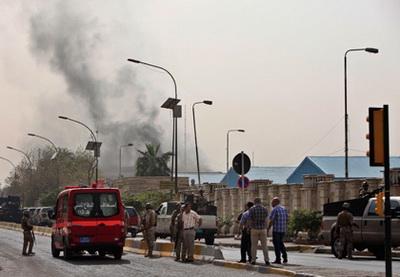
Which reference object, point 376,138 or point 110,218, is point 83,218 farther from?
point 376,138

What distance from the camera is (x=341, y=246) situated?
2934 centimetres

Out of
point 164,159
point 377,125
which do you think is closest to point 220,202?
point 377,125

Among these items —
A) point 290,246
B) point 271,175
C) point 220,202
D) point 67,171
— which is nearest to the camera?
point 290,246

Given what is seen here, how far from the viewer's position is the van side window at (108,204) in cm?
2919

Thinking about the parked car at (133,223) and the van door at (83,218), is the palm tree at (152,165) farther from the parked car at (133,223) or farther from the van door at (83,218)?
the van door at (83,218)

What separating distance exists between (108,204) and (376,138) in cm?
1578

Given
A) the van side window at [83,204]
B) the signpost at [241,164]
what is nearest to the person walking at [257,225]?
the signpost at [241,164]

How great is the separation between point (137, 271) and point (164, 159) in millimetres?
113090

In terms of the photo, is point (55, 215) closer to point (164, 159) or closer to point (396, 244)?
point (396, 244)

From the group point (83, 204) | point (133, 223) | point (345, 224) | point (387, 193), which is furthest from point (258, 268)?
point (133, 223)

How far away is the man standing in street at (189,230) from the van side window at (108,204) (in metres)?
2.67

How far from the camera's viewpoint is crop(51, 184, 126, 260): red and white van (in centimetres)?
2869

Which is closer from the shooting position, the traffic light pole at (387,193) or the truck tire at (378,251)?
the traffic light pole at (387,193)

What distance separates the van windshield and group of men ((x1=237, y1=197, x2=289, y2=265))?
4834 mm
